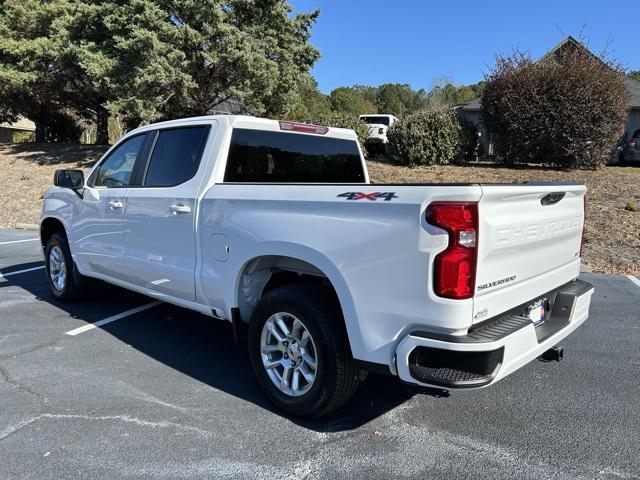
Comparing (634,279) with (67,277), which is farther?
(634,279)

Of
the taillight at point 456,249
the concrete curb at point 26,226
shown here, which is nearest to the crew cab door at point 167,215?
the taillight at point 456,249

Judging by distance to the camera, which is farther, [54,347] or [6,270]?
[6,270]

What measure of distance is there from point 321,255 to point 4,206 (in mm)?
14906

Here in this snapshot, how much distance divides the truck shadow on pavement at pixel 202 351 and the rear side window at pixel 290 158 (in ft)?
4.97

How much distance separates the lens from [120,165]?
5.04 meters

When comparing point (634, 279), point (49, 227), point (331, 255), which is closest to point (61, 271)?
point (49, 227)

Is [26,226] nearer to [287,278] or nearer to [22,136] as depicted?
[287,278]

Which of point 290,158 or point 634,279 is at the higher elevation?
point 290,158

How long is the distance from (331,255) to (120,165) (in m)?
2.91

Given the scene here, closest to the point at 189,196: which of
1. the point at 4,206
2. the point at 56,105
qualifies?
the point at 4,206

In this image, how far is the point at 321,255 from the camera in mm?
3082

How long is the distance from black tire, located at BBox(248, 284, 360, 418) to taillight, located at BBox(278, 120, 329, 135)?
1635 mm

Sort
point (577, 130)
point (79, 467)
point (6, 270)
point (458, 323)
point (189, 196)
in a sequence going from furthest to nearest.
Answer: point (577, 130) < point (6, 270) < point (189, 196) < point (79, 467) < point (458, 323)

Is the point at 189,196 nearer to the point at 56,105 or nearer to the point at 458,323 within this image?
the point at 458,323
